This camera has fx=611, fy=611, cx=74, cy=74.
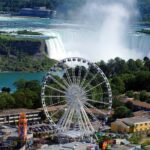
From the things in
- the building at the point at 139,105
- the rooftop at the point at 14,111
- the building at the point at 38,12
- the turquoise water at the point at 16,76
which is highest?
the building at the point at 38,12

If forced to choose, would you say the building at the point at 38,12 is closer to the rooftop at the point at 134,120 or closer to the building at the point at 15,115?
the building at the point at 15,115

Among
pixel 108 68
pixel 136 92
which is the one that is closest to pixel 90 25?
pixel 108 68

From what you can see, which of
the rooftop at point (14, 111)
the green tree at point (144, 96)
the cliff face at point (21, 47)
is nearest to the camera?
the rooftop at point (14, 111)

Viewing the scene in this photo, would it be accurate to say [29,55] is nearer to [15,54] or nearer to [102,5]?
[15,54]

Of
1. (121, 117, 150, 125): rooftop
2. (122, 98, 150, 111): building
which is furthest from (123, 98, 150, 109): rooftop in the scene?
(121, 117, 150, 125): rooftop

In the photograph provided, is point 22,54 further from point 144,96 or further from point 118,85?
point 144,96

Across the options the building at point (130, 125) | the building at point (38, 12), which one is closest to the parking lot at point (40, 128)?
the building at point (130, 125)
